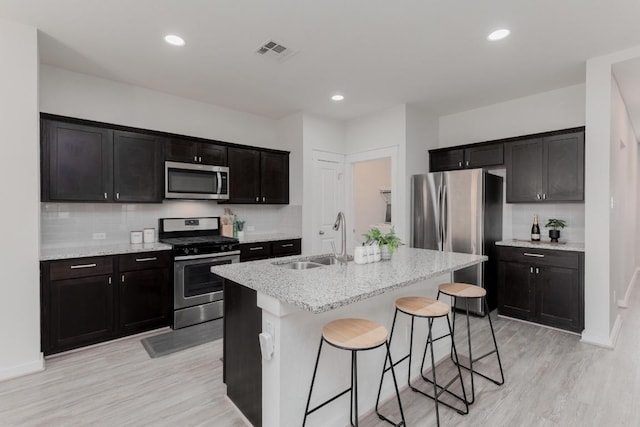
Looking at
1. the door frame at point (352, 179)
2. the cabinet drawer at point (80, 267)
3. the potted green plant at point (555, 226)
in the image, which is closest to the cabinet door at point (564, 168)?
the potted green plant at point (555, 226)

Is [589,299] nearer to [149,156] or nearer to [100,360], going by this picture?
[100,360]

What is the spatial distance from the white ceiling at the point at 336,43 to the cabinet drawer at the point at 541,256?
1.94 m

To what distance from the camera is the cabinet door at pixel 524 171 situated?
385 cm

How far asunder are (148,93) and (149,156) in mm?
911

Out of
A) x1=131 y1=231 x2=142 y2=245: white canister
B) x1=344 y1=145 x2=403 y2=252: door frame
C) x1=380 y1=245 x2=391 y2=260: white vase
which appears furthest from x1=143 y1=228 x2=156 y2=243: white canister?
x1=344 y1=145 x2=403 y2=252: door frame

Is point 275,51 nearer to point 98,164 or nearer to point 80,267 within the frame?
point 98,164

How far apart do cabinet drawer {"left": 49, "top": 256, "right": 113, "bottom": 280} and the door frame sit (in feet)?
11.4

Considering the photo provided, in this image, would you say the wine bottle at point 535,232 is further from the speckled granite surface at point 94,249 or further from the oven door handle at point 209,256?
the speckled granite surface at point 94,249

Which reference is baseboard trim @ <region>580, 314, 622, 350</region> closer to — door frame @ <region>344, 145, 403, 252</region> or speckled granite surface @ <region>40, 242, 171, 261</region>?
door frame @ <region>344, 145, 403, 252</region>

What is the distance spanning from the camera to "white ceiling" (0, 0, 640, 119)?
2404mm

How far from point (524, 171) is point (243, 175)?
361cm

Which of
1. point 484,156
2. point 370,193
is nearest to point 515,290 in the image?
point 484,156

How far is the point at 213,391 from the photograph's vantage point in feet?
7.94

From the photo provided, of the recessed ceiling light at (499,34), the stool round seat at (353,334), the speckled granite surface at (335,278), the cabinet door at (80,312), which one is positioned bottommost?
the cabinet door at (80,312)
